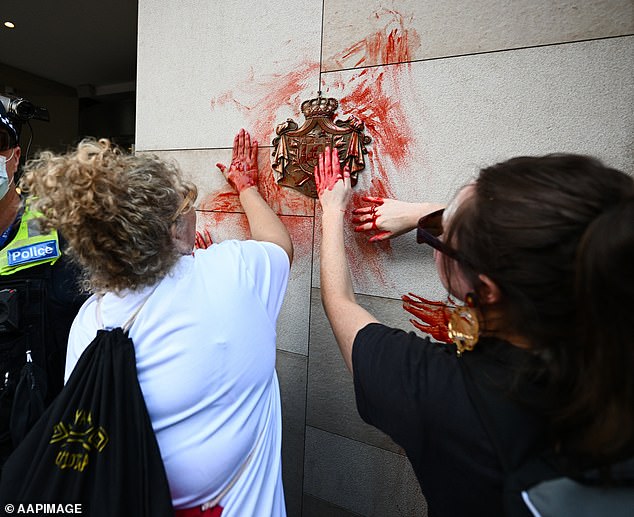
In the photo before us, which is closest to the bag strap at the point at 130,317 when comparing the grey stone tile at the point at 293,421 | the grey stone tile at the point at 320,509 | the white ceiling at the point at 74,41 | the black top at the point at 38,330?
the black top at the point at 38,330

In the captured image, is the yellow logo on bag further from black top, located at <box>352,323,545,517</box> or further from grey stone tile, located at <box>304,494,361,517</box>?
grey stone tile, located at <box>304,494,361,517</box>

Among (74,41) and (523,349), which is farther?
(74,41)

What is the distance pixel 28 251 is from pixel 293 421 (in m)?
1.42

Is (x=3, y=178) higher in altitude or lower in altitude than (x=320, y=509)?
higher

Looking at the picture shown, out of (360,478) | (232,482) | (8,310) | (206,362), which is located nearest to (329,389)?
(360,478)

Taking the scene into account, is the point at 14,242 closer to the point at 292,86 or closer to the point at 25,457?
the point at 25,457

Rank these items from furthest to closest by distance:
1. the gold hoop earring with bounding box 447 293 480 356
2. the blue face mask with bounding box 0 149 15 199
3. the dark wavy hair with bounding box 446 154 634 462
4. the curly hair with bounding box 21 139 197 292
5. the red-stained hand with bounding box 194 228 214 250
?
the red-stained hand with bounding box 194 228 214 250, the blue face mask with bounding box 0 149 15 199, the curly hair with bounding box 21 139 197 292, the gold hoop earring with bounding box 447 293 480 356, the dark wavy hair with bounding box 446 154 634 462

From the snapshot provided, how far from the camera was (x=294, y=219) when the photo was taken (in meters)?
2.00

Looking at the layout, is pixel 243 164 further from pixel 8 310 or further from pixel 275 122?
pixel 8 310

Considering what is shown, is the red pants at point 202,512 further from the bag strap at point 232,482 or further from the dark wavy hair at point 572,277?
the dark wavy hair at point 572,277

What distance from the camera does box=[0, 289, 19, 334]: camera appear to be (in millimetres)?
1464

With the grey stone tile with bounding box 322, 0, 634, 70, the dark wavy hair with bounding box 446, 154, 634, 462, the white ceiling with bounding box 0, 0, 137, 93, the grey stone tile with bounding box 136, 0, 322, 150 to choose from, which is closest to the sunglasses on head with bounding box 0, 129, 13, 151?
the grey stone tile with bounding box 136, 0, 322, 150

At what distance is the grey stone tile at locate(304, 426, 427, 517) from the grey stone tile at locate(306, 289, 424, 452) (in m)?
0.05

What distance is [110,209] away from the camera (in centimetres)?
103
